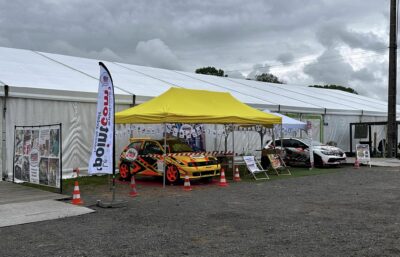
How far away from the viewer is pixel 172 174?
1363cm

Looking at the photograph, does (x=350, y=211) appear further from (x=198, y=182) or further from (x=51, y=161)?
(x=51, y=161)

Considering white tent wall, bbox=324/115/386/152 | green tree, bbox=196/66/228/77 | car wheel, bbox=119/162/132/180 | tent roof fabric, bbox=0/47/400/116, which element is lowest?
car wheel, bbox=119/162/132/180

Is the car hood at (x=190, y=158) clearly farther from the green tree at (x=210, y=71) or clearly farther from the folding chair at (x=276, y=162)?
the green tree at (x=210, y=71)

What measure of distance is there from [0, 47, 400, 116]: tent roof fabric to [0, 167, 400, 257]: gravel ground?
667 centimetres

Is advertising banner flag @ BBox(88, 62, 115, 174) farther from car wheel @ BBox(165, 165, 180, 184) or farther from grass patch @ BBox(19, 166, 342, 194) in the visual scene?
car wheel @ BBox(165, 165, 180, 184)

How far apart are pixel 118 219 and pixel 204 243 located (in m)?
2.49

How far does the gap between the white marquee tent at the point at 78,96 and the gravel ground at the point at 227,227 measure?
4.87 metres

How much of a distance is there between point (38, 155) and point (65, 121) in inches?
142

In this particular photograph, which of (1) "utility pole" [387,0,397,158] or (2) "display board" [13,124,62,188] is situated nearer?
(2) "display board" [13,124,62,188]

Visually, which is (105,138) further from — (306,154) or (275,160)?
(306,154)

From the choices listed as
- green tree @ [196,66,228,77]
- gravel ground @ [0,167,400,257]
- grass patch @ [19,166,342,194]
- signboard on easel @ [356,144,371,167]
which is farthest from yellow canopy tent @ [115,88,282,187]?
green tree @ [196,66,228,77]

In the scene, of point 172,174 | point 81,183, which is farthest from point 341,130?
point 81,183

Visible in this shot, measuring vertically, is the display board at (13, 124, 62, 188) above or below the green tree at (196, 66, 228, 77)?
below

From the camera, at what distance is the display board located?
11602mm
